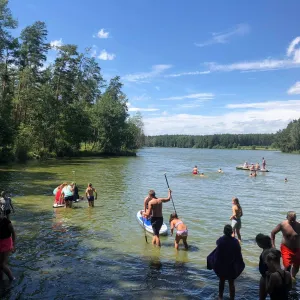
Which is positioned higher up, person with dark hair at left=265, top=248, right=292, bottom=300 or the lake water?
person with dark hair at left=265, top=248, right=292, bottom=300

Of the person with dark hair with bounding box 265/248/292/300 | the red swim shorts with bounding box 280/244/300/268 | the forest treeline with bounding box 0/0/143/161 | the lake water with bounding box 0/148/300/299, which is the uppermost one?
the forest treeline with bounding box 0/0/143/161

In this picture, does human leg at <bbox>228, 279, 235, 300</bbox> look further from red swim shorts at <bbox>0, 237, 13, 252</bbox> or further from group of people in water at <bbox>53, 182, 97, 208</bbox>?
group of people in water at <bbox>53, 182, 97, 208</bbox>

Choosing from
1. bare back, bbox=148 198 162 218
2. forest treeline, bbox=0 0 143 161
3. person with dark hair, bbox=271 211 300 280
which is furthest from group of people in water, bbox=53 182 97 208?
forest treeline, bbox=0 0 143 161

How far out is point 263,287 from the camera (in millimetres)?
6098

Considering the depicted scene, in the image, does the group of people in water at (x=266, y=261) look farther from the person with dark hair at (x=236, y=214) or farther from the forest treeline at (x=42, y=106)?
the forest treeline at (x=42, y=106)

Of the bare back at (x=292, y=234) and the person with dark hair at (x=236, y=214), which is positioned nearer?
the bare back at (x=292, y=234)

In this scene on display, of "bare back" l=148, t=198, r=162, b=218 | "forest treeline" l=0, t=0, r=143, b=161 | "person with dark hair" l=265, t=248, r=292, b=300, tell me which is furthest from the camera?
"forest treeline" l=0, t=0, r=143, b=161

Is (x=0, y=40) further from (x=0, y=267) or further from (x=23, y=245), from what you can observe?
(x=0, y=267)

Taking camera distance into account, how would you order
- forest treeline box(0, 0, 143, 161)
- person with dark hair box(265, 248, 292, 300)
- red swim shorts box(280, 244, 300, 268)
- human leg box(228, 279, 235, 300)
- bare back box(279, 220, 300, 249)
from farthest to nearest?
forest treeline box(0, 0, 143, 161) → red swim shorts box(280, 244, 300, 268) → bare back box(279, 220, 300, 249) → human leg box(228, 279, 235, 300) → person with dark hair box(265, 248, 292, 300)

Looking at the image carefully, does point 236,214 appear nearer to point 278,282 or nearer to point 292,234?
point 292,234

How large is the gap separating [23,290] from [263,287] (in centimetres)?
529

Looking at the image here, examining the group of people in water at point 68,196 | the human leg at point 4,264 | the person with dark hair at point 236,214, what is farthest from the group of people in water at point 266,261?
the group of people in water at point 68,196

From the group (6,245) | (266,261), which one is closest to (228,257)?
(266,261)

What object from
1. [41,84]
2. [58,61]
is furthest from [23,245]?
[58,61]
